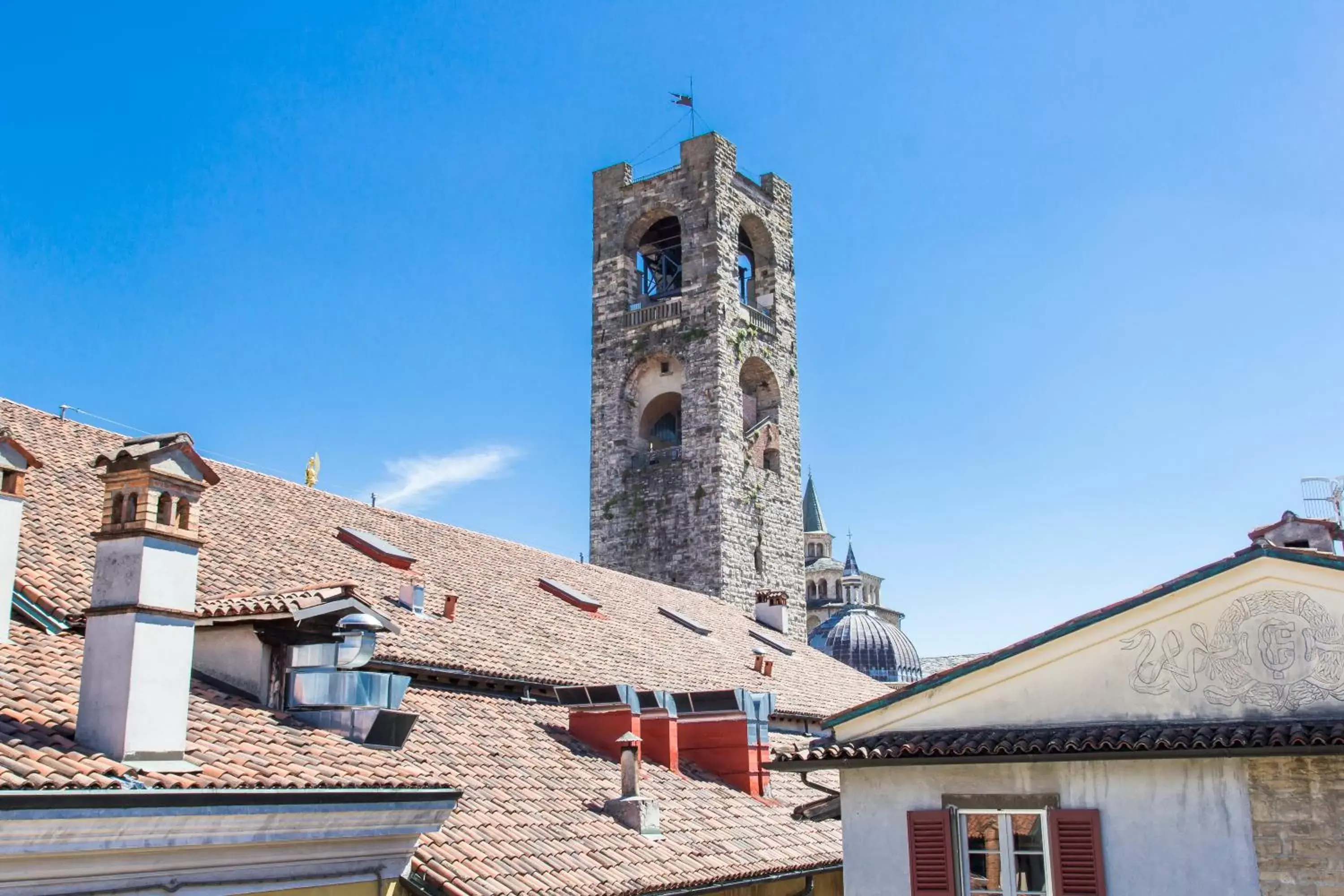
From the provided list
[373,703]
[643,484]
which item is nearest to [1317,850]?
[373,703]

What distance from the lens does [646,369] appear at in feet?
119

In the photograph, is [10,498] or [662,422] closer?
[10,498]

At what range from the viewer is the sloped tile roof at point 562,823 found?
1059 centimetres

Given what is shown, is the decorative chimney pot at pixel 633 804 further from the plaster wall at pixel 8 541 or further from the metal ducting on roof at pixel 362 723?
the plaster wall at pixel 8 541

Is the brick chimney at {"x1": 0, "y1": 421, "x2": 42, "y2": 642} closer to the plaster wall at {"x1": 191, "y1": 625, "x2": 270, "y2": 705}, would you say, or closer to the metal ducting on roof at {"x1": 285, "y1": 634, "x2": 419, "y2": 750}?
the plaster wall at {"x1": 191, "y1": 625, "x2": 270, "y2": 705}

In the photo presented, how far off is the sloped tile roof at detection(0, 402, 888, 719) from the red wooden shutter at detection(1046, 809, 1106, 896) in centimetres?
703

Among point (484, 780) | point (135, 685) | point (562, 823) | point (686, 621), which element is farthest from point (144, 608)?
point (686, 621)

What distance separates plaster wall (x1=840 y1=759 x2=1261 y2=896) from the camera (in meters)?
10.0

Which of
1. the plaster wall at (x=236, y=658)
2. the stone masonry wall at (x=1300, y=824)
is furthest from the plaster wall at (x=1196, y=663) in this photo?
the plaster wall at (x=236, y=658)

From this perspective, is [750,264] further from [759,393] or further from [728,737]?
[728,737]

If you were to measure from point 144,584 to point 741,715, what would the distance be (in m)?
9.97

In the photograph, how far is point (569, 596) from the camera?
21.1 meters

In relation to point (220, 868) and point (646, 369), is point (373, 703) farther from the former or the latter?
point (646, 369)

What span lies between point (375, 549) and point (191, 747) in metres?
9.26
